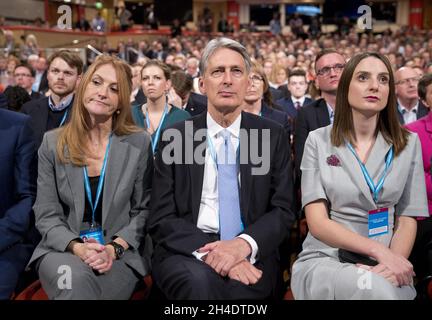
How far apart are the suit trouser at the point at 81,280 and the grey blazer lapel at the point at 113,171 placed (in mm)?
225

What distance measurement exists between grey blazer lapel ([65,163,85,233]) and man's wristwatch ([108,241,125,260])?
0.61 ft

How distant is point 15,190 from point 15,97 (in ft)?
6.80

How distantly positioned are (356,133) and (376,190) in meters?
0.27

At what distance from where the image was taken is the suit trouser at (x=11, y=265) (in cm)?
195

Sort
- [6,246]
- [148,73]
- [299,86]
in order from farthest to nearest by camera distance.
Answer: [299,86] → [148,73] → [6,246]

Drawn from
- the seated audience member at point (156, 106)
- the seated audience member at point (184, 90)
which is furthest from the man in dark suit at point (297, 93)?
the seated audience member at point (156, 106)

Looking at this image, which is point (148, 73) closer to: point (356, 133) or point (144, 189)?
point (144, 189)

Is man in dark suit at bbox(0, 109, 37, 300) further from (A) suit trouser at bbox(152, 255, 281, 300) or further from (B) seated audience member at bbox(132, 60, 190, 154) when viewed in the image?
(B) seated audience member at bbox(132, 60, 190, 154)

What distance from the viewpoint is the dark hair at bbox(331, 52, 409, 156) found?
2.04 meters

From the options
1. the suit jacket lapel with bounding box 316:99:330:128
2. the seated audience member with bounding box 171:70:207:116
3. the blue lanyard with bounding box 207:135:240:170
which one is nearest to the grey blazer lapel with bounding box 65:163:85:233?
the blue lanyard with bounding box 207:135:240:170

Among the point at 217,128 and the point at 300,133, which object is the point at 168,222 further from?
the point at 300,133

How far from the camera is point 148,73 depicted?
3.96 m
